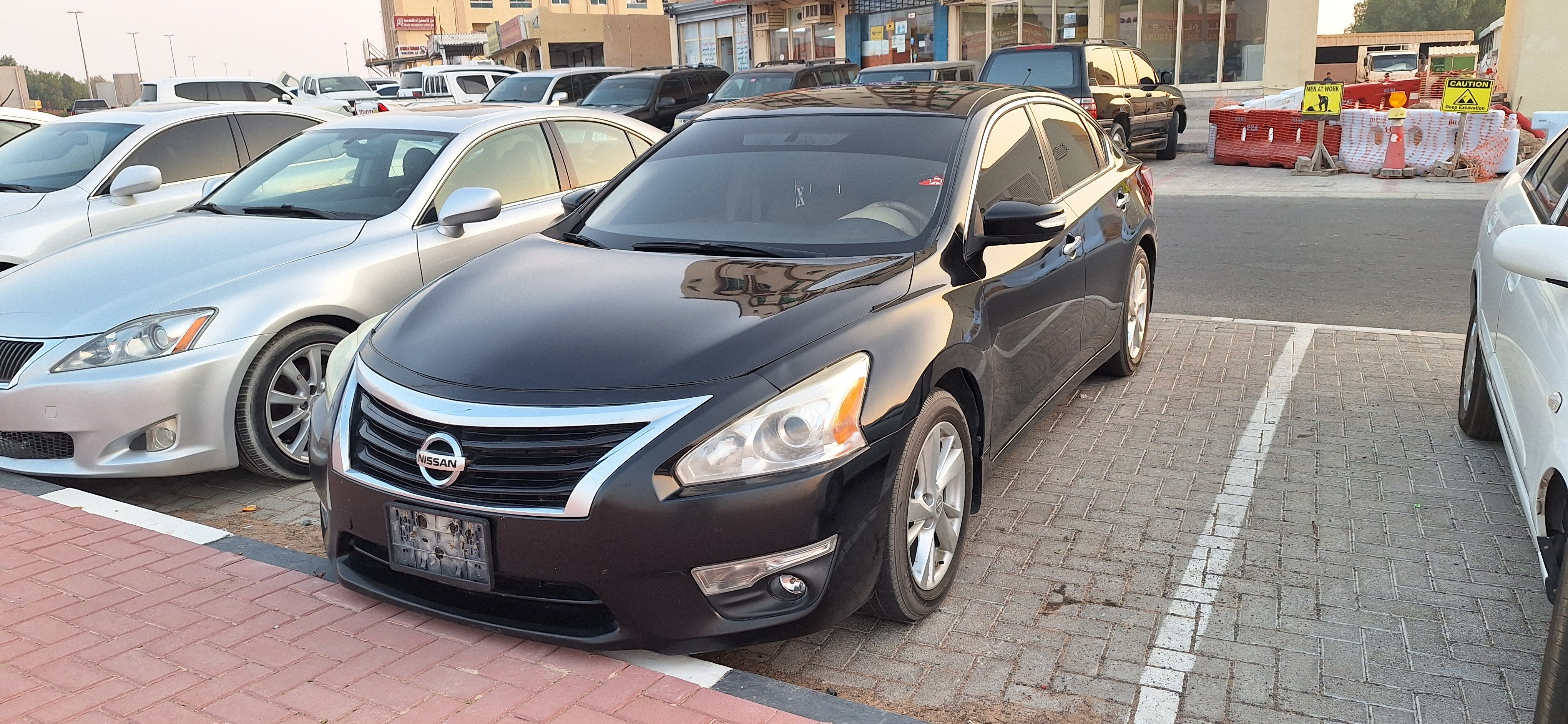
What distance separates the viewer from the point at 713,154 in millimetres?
4656

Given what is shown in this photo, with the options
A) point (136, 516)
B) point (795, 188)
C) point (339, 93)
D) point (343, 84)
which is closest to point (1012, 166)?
point (795, 188)

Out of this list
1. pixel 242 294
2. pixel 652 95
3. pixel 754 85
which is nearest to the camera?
pixel 242 294

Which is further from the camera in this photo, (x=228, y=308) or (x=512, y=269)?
(x=228, y=308)

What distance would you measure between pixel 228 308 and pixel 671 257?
6.61 feet

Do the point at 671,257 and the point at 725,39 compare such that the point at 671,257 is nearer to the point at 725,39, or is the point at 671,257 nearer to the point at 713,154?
the point at 713,154

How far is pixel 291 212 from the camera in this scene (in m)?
5.75

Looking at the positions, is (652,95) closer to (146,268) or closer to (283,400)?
(146,268)

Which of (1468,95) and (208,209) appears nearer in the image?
(208,209)

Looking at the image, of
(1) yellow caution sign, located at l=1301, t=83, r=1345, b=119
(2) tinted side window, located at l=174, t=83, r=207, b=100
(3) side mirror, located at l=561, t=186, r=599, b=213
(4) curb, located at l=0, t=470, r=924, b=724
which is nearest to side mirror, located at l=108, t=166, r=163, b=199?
(3) side mirror, located at l=561, t=186, r=599, b=213

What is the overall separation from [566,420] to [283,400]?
98.7 inches

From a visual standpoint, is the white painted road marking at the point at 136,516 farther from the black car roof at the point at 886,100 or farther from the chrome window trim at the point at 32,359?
the black car roof at the point at 886,100

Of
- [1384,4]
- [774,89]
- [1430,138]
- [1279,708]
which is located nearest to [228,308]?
[1279,708]

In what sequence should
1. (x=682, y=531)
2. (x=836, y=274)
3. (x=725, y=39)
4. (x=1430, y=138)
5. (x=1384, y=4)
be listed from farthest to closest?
(x=1384, y=4), (x=725, y=39), (x=1430, y=138), (x=836, y=274), (x=682, y=531)

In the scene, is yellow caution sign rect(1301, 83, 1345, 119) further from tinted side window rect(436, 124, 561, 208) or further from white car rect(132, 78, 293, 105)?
white car rect(132, 78, 293, 105)
